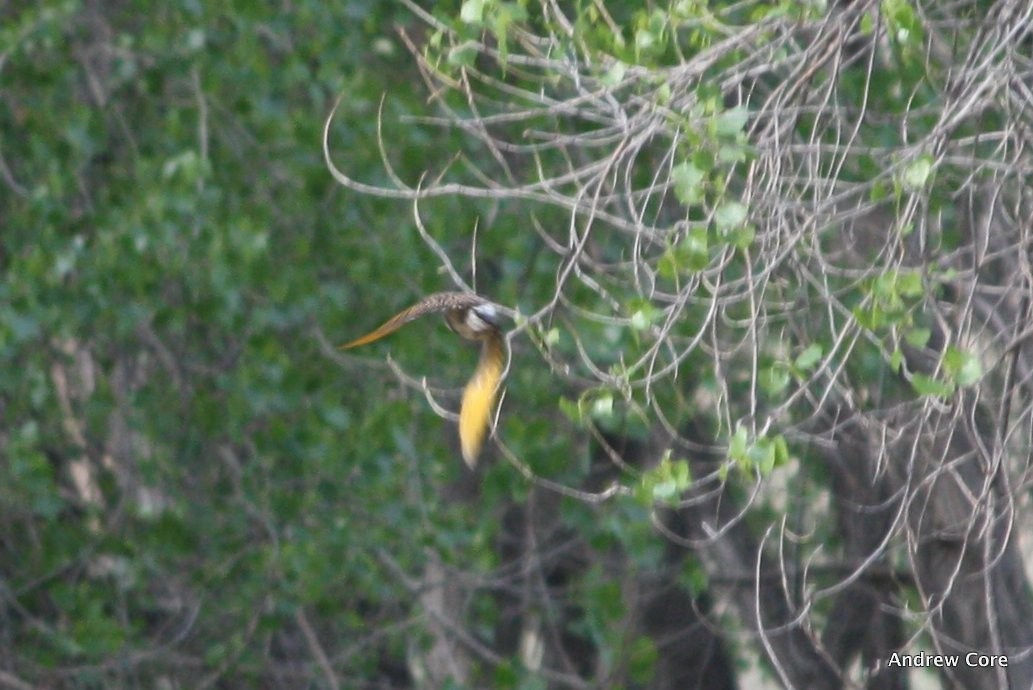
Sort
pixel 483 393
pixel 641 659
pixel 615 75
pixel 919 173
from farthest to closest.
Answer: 1. pixel 641 659
2. pixel 615 75
3. pixel 919 173
4. pixel 483 393

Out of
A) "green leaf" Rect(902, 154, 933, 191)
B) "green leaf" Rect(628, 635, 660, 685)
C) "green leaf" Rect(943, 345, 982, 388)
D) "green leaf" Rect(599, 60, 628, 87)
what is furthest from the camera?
"green leaf" Rect(628, 635, 660, 685)

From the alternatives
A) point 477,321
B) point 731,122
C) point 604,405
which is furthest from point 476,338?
point 731,122

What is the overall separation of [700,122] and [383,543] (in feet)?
9.30

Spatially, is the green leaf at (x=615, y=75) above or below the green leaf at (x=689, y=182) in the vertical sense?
below

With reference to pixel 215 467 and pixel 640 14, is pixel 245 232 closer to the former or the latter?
pixel 215 467

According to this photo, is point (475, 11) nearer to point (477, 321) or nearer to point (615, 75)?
point (615, 75)

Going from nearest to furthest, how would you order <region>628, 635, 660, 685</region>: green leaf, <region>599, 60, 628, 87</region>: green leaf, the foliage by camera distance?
<region>599, 60, 628, 87</region>: green leaf, the foliage, <region>628, 635, 660, 685</region>: green leaf

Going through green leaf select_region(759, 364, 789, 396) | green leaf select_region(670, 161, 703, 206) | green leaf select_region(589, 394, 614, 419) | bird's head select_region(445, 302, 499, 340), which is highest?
green leaf select_region(670, 161, 703, 206)

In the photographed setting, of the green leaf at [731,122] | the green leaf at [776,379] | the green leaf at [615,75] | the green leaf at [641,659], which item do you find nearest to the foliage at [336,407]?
the green leaf at [641,659]

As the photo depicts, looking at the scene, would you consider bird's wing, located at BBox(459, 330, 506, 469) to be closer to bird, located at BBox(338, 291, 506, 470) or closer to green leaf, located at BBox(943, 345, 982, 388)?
bird, located at BBox(338, 291, 506, 470)

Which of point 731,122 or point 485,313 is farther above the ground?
point 731,122

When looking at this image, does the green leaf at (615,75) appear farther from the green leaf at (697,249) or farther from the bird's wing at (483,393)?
the bird's wing at (483,393)

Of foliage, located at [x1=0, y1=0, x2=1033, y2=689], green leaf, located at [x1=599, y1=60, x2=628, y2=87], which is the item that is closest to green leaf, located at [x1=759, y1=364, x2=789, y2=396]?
green leaf, located at [x1=599, y1=60, x2=628, y2=87]

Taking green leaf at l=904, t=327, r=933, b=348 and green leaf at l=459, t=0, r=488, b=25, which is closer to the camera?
green leaf at l=904, t=327, r=933, b=348
